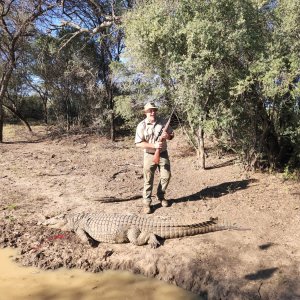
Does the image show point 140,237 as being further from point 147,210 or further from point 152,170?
point 152,170

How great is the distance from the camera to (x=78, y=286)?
4457 mm

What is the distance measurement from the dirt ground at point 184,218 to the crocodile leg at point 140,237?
0.34 ft

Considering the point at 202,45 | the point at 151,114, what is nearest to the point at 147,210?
the point at 151,114

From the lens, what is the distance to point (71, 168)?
376 inches

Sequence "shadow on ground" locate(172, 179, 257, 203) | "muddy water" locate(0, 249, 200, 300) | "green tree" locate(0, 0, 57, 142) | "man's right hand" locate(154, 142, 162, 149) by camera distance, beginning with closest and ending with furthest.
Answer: "muddy water" locate(0, 249, 200, 300) < "man's right hand" locate(154, 142, 162, 149) < "shadow on ground" locate(172, 179, 257, 203) < "green tree" locate(0, 0, 57, 142)

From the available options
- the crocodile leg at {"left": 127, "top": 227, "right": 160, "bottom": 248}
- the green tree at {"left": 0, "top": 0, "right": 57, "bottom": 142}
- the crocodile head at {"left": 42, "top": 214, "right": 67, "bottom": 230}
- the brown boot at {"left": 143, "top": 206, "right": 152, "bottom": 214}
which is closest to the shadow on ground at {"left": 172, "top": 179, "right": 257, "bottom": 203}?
the brown boot at {"left": 143, "top": 206, "right": 152, "bottom": 214}

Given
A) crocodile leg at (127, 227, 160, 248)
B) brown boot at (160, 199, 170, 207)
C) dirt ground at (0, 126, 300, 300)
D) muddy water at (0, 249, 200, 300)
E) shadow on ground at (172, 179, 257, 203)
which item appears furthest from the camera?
shadow on ground at (172, 179, 257, 203)

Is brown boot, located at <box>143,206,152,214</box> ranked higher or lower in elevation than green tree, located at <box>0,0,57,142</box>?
lower

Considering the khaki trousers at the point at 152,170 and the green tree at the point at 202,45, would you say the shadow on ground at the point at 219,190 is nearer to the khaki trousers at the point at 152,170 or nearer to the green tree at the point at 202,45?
the khaki trousers at the point at 152,170

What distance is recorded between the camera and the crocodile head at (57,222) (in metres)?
5.78

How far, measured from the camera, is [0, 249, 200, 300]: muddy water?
425 cm

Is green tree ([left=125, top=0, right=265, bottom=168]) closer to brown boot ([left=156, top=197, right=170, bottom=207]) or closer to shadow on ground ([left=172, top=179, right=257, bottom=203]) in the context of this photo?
shadow on ground ([left=172, top=179, right=257, bottom=203])

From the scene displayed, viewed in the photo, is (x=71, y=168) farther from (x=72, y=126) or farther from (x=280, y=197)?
(x=72, y=126)

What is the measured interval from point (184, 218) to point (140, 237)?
0.95m
